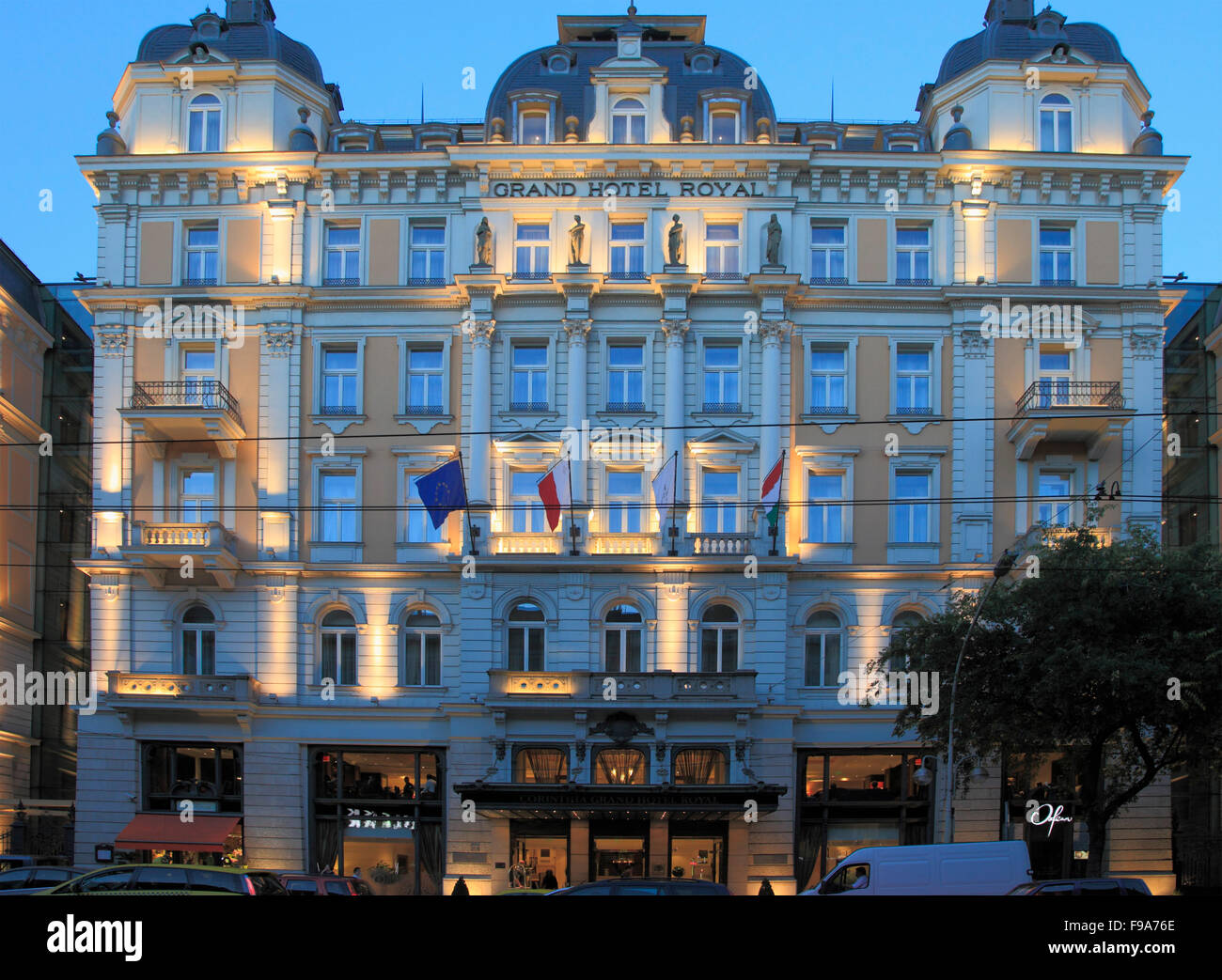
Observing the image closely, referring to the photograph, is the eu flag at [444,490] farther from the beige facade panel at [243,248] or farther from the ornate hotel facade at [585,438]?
the beige facade panel at [243,248]

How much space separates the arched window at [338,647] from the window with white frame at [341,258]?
1097cm

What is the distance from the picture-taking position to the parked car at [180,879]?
24.4m

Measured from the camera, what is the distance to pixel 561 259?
4350 centimetres

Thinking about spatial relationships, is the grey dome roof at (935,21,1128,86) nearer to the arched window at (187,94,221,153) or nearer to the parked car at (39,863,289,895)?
the arched window at (187,94,221,153)

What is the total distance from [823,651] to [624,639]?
627 cm

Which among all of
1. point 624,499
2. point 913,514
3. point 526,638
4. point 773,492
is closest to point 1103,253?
point 913,514

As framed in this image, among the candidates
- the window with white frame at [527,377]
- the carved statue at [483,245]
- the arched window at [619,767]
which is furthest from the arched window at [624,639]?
the carved statue at [483,245]

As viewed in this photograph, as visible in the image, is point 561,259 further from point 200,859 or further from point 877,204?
point 200,859

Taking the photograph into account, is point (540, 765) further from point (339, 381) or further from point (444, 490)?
point (339, 381)

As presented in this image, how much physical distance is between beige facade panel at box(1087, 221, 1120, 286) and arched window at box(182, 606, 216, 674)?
1191 inches

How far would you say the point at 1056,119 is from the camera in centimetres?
4403
